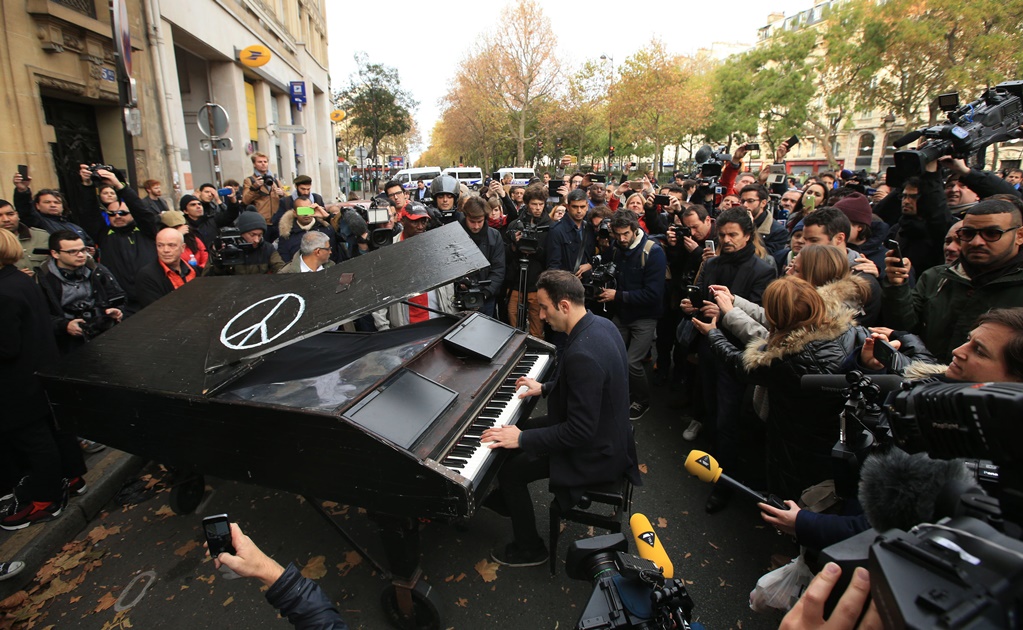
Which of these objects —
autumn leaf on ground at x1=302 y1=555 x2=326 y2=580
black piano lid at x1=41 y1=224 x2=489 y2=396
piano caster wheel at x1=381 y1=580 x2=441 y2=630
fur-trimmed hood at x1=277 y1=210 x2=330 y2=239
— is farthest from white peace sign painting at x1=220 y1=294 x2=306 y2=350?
fur-trimmed hood at x1=277 y1=210 x2=330 y2=239

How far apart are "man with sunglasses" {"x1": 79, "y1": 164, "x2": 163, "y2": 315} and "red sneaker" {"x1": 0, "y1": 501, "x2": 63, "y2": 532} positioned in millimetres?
1744

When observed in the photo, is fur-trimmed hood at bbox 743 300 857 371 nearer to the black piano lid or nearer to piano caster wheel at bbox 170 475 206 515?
the black piano lid

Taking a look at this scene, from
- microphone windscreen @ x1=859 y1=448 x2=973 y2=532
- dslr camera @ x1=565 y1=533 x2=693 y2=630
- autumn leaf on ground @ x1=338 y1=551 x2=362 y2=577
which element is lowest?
autumn leaf on ground @ x1=338 y1=551 x2=362 y2=577

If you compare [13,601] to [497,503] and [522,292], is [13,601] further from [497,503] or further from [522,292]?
[522,292]

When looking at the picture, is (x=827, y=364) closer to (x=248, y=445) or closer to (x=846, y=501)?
(x=846, y=501)

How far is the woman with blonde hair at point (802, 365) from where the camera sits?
2559 mm

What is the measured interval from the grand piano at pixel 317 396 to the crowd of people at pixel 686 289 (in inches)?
18.1

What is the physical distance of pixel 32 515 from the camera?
3434 millimetres

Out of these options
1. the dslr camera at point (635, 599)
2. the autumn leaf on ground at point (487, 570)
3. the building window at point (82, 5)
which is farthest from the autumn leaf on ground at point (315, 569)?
the building window at point (82, 5)

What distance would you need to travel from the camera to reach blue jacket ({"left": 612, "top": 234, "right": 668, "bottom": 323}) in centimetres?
481

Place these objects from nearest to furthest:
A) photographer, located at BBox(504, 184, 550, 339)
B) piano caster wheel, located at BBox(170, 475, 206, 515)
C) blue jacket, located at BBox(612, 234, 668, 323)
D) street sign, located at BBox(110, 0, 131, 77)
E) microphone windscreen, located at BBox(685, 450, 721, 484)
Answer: microphone windscreen, located at BBox(685, 450, 721, 484)
piano caster wheel, located at BBox(170, 475, 206, 515)
blue jacket, located at BBox(612, 234, 668, 323)
street sign, located at BBox(110, 0, 131, 77)
photographer, located at BBox(504, 184, 550, 339)

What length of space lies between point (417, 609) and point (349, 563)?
2.57 ft

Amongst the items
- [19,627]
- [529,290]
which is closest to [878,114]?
[529,290]

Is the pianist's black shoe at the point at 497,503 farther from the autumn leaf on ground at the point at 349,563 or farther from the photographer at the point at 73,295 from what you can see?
the photographer at the point at 73,295
